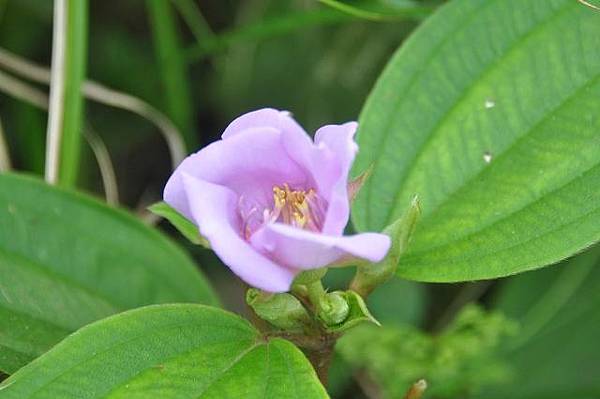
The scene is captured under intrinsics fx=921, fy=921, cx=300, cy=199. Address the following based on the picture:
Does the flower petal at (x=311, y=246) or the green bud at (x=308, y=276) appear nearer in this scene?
the flower petal at (x=311, y=246)

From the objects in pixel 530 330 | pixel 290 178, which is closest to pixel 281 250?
pixel 290 178

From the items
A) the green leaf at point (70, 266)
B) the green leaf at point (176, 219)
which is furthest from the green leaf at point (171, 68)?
the green leaf at point (176, 219)

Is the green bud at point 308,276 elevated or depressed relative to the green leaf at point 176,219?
depressed

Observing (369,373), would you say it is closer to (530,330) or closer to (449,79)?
(530,330)

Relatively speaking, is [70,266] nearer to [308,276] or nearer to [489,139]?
[308,276]

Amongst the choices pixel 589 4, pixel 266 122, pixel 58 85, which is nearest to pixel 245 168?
pixel 266 122

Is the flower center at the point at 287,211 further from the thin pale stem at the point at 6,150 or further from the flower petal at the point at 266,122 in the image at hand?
the thin pale stem at the point at 6,150

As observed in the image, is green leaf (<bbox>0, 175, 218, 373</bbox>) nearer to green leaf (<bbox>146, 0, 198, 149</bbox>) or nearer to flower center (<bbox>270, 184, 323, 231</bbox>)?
flower center (<bbox>270, 184, 323, 231</bbox>)
